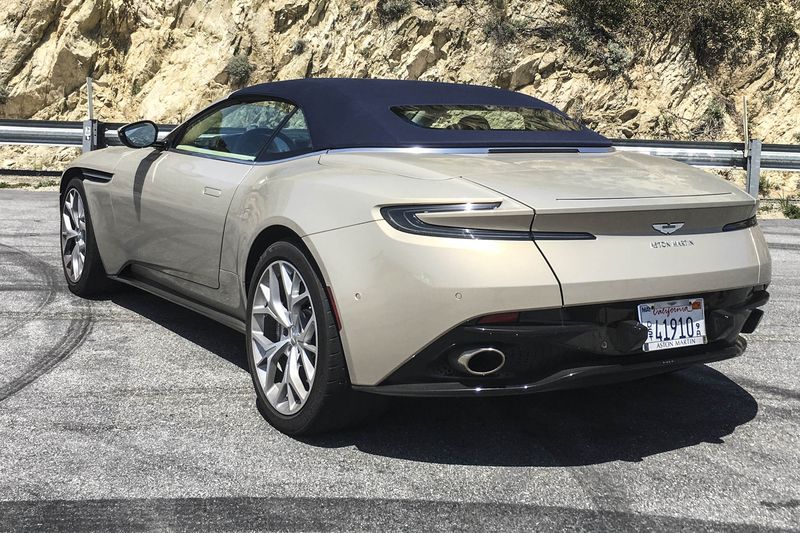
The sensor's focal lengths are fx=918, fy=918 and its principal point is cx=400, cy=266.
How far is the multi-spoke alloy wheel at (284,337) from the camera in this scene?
3588 mm

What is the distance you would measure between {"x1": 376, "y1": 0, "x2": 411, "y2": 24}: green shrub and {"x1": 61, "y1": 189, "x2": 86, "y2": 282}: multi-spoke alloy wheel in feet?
47.6

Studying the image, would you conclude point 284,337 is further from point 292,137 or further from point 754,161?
point 754,161

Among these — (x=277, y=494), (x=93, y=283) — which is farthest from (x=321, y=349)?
(x=93, y=283)

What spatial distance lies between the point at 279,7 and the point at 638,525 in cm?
1874

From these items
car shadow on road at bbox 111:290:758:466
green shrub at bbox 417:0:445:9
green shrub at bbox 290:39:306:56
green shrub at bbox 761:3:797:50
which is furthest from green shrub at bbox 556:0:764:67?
car shadow on road at bbox 111:290:758:466

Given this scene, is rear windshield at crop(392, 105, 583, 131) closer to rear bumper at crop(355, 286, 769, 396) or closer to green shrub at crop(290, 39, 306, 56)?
rear bumper at crop(355, 286, 769, 396)

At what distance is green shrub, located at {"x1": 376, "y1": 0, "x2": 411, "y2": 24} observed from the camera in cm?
1944

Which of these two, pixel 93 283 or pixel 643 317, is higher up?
pixel 643 317

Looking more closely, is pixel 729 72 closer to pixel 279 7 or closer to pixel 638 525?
pixel 279 7

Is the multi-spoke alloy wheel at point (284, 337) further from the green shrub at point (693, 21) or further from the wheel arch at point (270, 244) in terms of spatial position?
the green shrub at point (693, 21)

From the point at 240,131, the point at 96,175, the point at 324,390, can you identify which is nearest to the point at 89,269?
the point at 96,175

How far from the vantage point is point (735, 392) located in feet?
14.1

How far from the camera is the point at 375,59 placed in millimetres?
19688

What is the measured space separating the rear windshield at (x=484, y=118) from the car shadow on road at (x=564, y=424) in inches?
49.9
